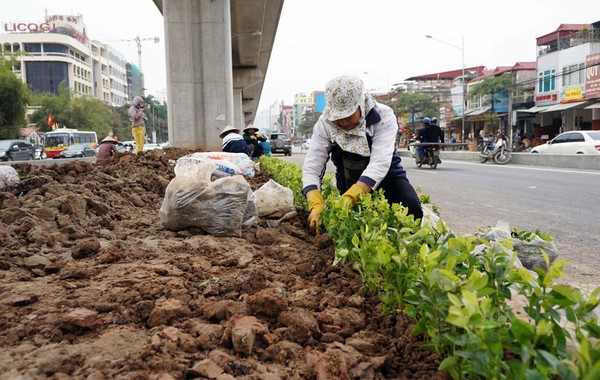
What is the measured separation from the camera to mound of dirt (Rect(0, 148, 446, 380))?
5.58 ft

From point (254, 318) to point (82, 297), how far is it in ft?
3.12

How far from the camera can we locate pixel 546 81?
37.5 m

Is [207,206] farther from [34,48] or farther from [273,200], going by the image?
[34,48]

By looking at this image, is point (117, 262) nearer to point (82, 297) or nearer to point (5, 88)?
point (82, 297)

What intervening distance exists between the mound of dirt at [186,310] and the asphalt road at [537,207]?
194 centimetres

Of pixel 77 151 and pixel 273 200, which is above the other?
pixel 77 151

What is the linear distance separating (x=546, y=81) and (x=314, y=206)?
38969mm

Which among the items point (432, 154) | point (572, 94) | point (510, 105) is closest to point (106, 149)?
point (432, 154)

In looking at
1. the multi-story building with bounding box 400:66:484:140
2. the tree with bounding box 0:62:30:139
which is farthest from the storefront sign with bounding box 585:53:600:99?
the tree with bounding box 0:62:30:139

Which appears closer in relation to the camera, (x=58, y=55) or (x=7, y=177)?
(x=7, y=177)

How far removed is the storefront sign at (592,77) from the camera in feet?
101

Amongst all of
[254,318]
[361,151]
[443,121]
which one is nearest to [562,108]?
[443,121]

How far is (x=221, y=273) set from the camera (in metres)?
2.86

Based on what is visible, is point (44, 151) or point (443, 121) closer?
point (44, 151)
